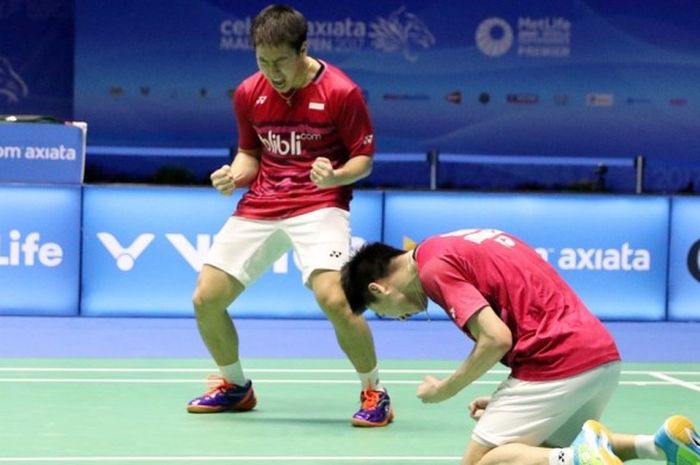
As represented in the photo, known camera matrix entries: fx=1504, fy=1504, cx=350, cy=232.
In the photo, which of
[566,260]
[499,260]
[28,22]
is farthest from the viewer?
[28,22]

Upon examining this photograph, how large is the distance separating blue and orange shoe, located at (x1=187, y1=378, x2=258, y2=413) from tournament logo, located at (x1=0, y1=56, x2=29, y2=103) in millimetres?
9811

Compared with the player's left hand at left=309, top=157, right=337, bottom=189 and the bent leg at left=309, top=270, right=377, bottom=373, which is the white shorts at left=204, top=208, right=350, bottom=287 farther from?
the player's left hand at left=309, top=157, right=337, bottom=189

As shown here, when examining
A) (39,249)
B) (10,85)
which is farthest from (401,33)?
(39,249)

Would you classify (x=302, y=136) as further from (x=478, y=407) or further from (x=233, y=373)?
(x=478, y=407)

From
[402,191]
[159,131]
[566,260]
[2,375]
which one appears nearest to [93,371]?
[2,375]

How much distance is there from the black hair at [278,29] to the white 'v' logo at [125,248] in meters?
3.78

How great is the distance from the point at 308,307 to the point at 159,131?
6516mm

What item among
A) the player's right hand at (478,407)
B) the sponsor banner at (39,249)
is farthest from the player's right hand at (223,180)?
the sponsor banner at (39,249)

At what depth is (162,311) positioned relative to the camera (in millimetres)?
9695

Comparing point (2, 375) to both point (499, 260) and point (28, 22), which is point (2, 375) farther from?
point (28, 22)

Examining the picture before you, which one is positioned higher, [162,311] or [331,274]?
[331,274]

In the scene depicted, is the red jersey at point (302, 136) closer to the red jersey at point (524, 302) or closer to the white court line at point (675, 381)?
the red jersey at point (524, 302)

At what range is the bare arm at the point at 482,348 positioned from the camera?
4457 mm

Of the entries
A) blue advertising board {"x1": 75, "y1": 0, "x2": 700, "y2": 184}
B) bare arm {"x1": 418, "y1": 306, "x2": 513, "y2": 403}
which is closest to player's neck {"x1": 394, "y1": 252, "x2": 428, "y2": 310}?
bare arm {"x1": 418, "y1": 306, "x2": 513, "y2": 403}
